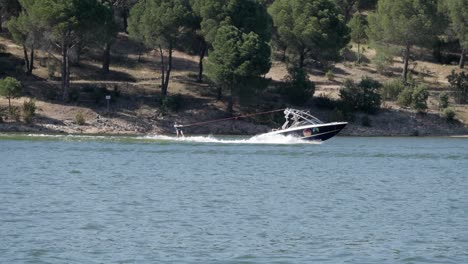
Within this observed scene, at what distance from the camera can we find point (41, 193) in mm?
47781

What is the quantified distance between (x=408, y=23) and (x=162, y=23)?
29.3 m

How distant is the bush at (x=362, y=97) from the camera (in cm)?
10731

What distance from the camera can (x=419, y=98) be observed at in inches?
4279

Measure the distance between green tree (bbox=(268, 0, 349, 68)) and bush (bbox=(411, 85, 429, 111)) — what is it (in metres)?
9.81

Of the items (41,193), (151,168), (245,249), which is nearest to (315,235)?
(245,249)

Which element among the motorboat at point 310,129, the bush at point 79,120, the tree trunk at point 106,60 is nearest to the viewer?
the motorboat at point 310,129

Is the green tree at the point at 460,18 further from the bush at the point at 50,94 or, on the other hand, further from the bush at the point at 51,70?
the bush at the point at 50,94

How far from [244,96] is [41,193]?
5569cm

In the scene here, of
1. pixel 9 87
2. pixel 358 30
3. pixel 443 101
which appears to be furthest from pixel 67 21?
pixel 358 30

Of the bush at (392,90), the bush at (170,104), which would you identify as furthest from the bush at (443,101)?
the bush at (170,104)

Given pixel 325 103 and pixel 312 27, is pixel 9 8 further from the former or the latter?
pixel 325 103

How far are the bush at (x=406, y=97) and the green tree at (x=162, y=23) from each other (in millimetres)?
23559

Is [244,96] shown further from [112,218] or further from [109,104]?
[112,218]

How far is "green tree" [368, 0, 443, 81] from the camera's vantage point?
382 feet
